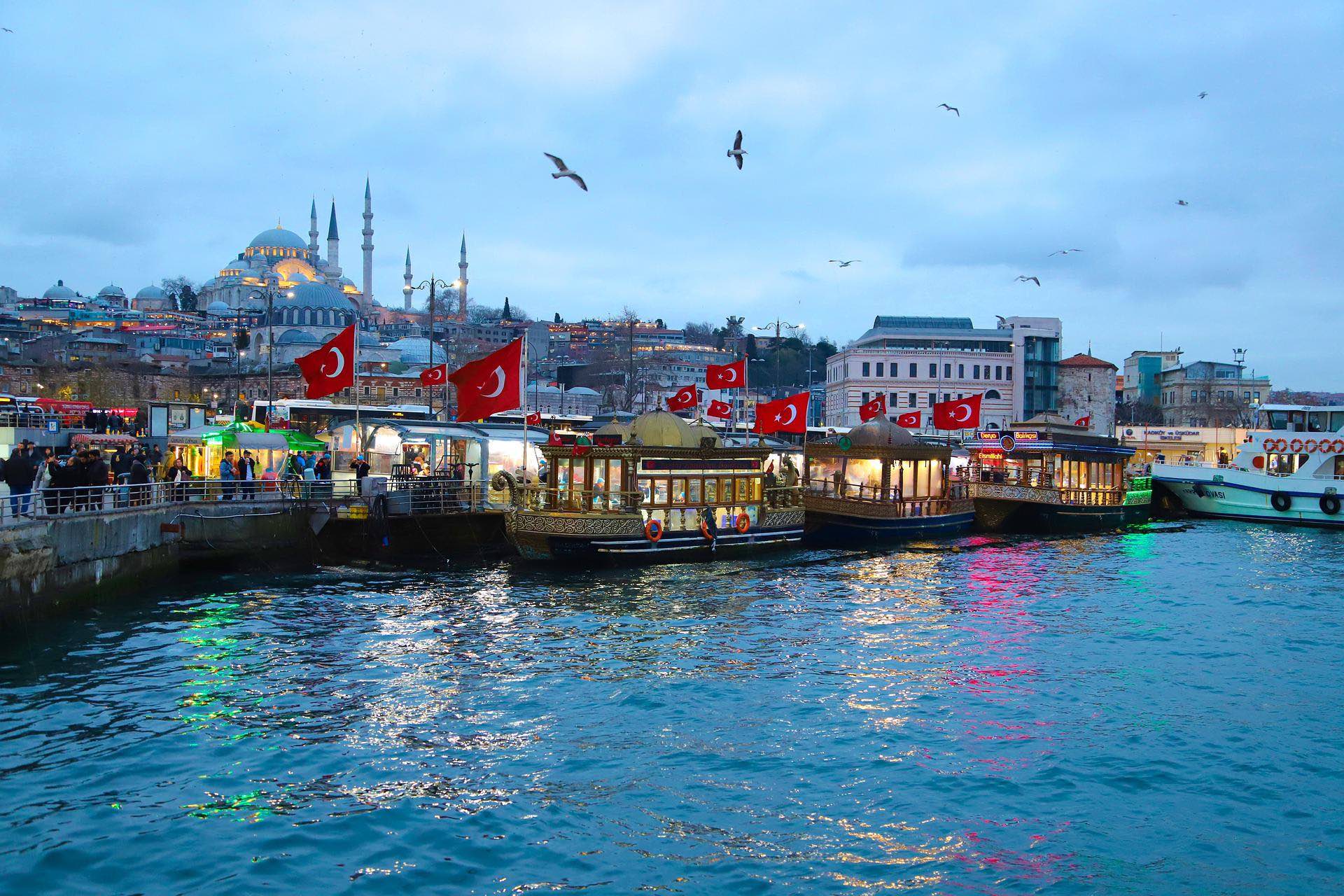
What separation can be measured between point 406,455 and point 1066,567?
20.9 metres

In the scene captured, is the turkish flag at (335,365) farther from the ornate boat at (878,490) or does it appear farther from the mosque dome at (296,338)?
the mosque dome at (296,338)

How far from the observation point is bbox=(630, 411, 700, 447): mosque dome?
92.8ft

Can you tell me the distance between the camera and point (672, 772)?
1198 cm

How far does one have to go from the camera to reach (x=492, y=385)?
87.1 feet

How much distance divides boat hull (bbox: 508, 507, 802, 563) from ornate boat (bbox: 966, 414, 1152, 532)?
16.6 meters

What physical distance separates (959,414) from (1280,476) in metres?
14.4

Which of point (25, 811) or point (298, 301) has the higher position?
point (298, 301)

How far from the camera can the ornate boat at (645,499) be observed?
85.0 feet

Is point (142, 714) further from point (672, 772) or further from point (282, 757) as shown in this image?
point (672, 772)

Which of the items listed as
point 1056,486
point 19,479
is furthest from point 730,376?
point 19,479

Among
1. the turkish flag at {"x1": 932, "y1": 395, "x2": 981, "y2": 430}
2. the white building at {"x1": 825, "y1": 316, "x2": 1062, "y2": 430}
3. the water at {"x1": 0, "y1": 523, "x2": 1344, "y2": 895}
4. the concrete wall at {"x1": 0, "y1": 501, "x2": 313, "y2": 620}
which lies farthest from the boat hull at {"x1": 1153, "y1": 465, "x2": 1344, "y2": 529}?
the concrete wall at {"x1": 0, "y1": 501, "x2": 313, "y2": 620}

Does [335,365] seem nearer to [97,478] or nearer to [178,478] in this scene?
[178,478]

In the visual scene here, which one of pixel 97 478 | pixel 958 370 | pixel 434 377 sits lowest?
pixel 97 478

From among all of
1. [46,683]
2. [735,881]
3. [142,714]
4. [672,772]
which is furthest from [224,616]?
[735,881]
